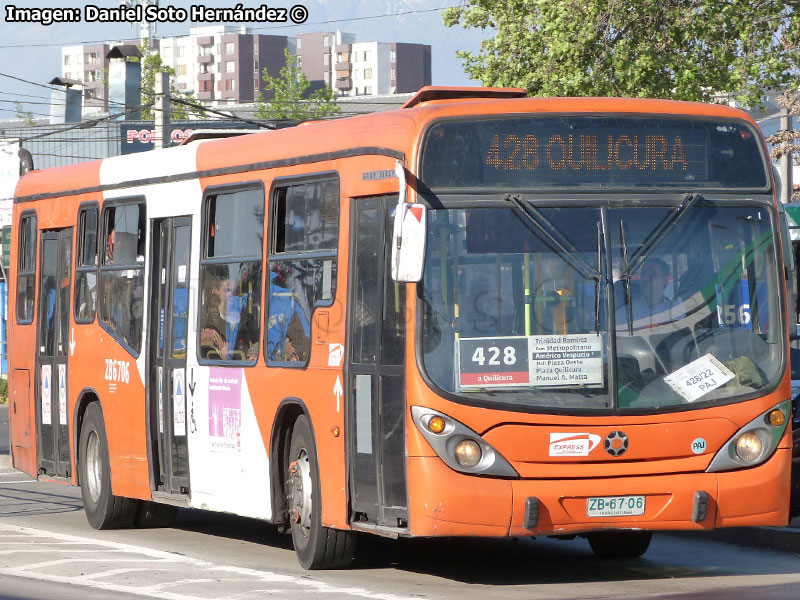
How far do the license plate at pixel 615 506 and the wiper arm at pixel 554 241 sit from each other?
128 cm

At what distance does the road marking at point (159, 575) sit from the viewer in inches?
393

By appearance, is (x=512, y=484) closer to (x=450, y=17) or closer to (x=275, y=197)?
(x=275, y=197)

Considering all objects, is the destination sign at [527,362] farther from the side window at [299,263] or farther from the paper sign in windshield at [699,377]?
the side window at [299,263]

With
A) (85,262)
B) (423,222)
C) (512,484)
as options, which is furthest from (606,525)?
(85,262)

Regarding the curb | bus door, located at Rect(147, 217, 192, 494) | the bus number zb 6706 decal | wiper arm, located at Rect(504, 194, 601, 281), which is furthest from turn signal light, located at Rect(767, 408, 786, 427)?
the bus number zb 6706 decal

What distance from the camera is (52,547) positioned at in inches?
498

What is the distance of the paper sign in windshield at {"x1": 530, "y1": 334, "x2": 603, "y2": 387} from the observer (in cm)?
976

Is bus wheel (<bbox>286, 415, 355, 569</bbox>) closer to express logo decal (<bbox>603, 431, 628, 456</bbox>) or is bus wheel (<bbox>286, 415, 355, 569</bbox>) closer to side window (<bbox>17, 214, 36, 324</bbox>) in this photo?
express logo decal (<bbox>603, 431, 628, 456</bbox>)

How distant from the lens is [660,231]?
1009 cm

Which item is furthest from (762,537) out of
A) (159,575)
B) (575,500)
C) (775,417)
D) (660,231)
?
(159,575)

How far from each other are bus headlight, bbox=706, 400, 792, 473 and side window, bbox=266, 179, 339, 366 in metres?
2.64

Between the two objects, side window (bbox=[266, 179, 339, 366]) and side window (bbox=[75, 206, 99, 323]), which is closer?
side window (bbox=[266, 179, 339, 366])

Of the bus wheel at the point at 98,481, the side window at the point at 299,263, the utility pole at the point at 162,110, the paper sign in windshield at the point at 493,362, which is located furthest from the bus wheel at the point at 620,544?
the utility pole at the point at 162,110

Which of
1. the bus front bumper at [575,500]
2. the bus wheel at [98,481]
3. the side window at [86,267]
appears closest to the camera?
the bus front bumper at [575,500]
